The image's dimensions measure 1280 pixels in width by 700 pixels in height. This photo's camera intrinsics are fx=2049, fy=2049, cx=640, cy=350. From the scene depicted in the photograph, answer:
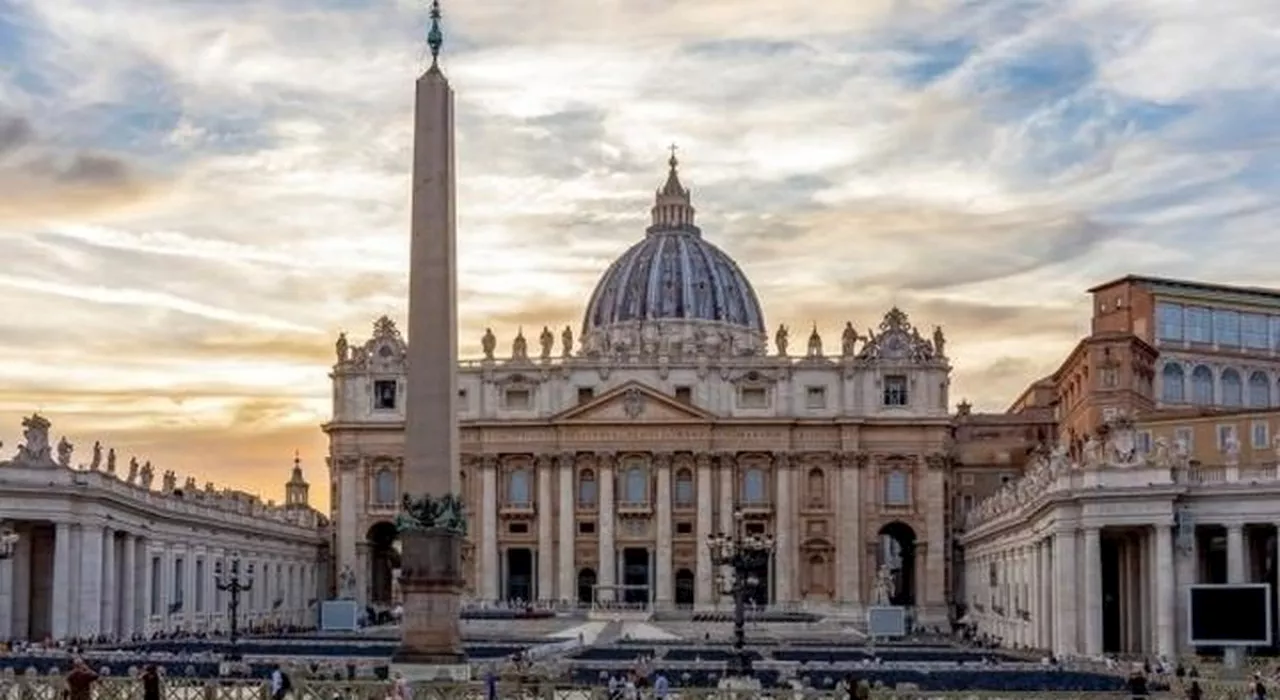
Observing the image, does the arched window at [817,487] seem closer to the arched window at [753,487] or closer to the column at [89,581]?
the arched window at [753,487]

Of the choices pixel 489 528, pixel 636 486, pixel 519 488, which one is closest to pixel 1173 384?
pixel 636 486

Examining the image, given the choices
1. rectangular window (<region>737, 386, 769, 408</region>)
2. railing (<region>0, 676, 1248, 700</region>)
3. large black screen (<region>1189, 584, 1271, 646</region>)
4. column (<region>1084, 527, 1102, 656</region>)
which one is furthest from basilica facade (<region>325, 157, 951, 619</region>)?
railing (<region>0, 676, 1248, 700</region>)

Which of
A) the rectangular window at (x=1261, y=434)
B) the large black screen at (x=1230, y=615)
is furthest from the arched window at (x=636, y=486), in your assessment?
the large black screen at (x=1230, y=615)

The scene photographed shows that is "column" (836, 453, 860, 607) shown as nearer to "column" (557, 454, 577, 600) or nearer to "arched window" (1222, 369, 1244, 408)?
"column" (557, 454, 577, 600)

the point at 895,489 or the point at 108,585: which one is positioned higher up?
the point at 895,489

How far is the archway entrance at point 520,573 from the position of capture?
115000 millimetres

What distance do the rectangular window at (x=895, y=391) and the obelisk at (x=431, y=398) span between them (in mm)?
79162

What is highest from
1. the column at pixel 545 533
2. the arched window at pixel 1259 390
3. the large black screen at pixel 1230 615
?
the arched window at pixel 1259 390

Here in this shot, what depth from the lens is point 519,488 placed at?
11544 cm

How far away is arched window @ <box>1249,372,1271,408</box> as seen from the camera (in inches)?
3748

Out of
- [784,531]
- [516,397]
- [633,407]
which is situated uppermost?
[516,397]

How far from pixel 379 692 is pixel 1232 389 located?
68540 millimetres

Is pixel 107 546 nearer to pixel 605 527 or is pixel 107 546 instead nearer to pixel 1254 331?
pixel 605 527

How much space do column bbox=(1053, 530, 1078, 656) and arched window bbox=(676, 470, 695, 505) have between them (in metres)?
50.6
